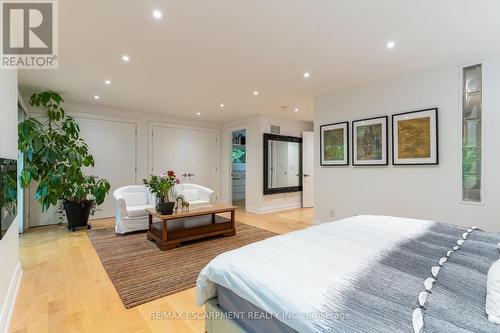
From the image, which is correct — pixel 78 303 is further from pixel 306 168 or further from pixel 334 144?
pixel 306 168

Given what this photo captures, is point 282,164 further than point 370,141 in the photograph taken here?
Yes

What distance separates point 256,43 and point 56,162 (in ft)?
12.5

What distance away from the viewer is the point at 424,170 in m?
3.31

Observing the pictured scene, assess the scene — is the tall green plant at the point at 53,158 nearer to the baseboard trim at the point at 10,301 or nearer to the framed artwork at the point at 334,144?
the baseboard trim at the point at 10,301

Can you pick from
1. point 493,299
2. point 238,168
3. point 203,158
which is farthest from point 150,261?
point 238,168

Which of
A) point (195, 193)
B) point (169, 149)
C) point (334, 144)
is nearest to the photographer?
point (334, 144)

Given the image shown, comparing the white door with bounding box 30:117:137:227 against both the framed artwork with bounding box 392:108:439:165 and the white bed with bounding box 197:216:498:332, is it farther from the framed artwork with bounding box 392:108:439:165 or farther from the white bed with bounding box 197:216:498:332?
the framed artwork with bounding box 392:108:439:165

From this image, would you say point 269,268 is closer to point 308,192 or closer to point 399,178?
point 399,178

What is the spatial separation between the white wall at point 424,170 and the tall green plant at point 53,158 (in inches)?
172

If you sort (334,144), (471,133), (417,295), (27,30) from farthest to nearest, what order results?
(334,144), (471,133), (27,30), (417,295)

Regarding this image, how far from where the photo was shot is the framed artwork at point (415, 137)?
321 cm

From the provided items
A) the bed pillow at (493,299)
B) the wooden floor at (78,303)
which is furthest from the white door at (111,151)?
the bed pillow at (493,299)

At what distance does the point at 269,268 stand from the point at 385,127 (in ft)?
10.9

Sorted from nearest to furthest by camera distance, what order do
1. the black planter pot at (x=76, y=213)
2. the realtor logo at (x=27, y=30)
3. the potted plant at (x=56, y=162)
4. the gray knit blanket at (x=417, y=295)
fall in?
the gray knit blanket at (x=417, y=295) < the realtor logo at (x=27, y=30) < the potted plant at (x=56, y=162) < the black planter pot at (x=76, y=213)
